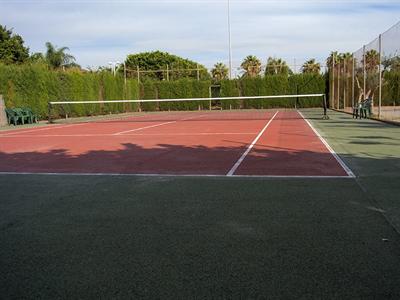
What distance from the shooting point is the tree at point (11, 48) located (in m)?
49.8

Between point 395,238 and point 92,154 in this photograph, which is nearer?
point 395,238

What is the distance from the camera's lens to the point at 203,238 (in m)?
5.05

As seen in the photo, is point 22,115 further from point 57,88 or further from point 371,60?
point 371,60

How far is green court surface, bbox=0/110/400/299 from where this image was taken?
12.5 feet

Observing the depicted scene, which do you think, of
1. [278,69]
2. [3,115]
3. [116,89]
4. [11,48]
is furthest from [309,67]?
[3,115]

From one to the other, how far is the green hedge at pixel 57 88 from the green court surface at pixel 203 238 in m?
22.6

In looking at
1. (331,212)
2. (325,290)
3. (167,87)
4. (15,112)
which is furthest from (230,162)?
(167,87)

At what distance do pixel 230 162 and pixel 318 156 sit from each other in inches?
79.8

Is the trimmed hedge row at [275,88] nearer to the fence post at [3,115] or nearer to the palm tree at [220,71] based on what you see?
the palm tree at [220,71]

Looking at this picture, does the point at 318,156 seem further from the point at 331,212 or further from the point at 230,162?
the point at 331,212

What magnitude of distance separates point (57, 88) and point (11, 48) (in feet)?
66.4

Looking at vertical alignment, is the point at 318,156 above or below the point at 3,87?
below

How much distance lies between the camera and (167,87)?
52.2 meters

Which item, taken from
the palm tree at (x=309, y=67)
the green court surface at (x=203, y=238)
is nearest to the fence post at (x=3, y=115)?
the green court surface at (x=203, y=238)
